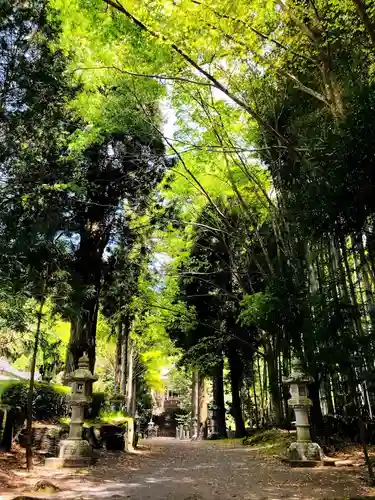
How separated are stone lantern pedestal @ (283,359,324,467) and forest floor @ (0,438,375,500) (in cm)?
24

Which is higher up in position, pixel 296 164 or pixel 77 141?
pixel 77 141

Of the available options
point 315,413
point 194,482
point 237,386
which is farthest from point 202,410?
point 194,482

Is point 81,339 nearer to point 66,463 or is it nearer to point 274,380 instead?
point 66,463

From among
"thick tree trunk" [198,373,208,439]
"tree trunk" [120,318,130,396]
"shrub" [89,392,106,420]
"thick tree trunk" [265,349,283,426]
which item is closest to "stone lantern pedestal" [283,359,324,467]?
"thick tree trunk" [265,349,283,426]

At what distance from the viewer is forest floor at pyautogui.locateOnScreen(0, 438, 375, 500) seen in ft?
13.9

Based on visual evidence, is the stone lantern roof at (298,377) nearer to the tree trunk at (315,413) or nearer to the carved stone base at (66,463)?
the tree trunk at (315,413)

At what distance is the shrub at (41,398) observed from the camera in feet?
22.8

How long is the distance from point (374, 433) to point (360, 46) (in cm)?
619

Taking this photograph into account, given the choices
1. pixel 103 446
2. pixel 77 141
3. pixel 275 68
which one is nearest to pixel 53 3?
pixel 77 141

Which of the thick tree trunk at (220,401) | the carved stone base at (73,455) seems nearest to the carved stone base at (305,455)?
the carved stone base at (73,455)

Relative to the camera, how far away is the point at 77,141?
707cm

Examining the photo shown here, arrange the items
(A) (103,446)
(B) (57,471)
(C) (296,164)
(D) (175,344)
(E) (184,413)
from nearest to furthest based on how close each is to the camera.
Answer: (B) (57,471) < (C) (296,164) < (A) (103,446) < (D) (175,344) < (E) (184,413)

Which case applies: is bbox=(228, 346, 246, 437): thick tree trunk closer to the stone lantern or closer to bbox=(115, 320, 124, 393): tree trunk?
bbox=(115, 320, 124, 393): tree trunk

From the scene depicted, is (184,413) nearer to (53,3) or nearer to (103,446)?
(103,446)
